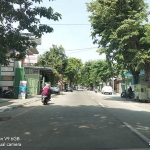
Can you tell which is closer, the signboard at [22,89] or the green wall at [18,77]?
the signboard at [22,89]

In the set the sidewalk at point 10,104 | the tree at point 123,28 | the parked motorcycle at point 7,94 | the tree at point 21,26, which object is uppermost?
the tree at point 123,28

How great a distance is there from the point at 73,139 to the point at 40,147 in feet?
3.99

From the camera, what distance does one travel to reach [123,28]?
24359 mm

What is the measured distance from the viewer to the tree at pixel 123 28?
24.6m

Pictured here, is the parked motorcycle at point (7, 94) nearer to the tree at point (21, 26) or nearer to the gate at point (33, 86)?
the gate at point (33, 86)

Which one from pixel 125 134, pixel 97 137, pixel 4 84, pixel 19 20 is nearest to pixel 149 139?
pixel 125 134

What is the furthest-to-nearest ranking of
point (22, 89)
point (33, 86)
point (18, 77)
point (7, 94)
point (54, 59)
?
point (54, 59) < point (33, 86) < point (18, 77) < point (22, 89) < point (7, 94)

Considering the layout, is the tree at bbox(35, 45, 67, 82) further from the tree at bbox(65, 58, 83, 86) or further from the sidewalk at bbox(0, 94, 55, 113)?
the sidewalk at bbox(0, 94, 55, 113)

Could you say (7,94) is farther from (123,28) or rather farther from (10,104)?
(123,28)

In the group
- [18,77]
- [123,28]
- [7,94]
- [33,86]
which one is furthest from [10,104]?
[33,86]

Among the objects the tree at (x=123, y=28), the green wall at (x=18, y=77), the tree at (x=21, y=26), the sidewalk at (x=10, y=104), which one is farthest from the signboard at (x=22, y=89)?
the tree at (x=21, y=26)

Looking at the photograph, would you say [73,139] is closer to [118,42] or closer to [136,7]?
[118,42]

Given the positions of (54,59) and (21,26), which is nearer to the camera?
(21,26)

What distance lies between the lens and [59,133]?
328 inches
